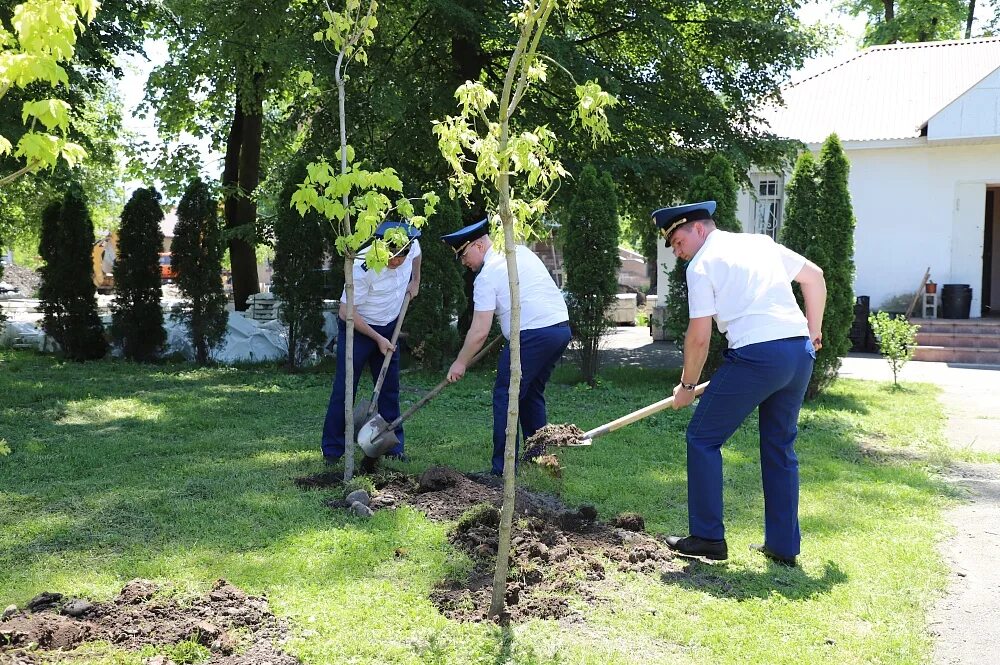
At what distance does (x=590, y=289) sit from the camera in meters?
10.8

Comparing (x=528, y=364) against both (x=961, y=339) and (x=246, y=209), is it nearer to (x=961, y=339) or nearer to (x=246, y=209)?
(x=961, y=339)

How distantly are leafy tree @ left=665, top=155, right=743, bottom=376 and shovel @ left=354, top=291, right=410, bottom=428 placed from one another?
13.9ft

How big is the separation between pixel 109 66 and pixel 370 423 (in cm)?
869

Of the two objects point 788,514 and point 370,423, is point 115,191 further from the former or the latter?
point 788,514

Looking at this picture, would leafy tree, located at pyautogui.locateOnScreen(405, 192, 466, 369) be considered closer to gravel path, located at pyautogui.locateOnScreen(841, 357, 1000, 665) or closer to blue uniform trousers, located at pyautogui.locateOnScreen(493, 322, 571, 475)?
blue uniform trousers, located at pyautogui.locateOnScreen(493, 322, 571, 475)

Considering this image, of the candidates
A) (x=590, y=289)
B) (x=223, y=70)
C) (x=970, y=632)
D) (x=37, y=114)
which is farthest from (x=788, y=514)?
(x=223, y=70)

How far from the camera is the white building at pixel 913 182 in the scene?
50.0ft

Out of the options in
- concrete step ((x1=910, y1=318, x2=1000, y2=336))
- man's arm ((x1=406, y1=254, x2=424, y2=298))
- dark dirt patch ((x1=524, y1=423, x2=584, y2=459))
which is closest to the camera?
dark dirt patch ((x1=524, y1=423, x2=584, y2=459))

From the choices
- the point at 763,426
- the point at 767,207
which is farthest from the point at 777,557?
the point at 767,207

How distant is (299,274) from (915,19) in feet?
75.4

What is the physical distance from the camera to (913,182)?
16031 millimetres

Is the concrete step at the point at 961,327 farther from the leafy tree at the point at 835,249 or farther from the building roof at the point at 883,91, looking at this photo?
the leafy tree at the point at 835,249

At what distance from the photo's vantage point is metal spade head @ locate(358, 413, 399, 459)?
5984 mm

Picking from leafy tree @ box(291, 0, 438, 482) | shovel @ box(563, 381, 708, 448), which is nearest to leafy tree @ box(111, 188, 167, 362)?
leafy tree @ box(291, 0, 438, 482)
